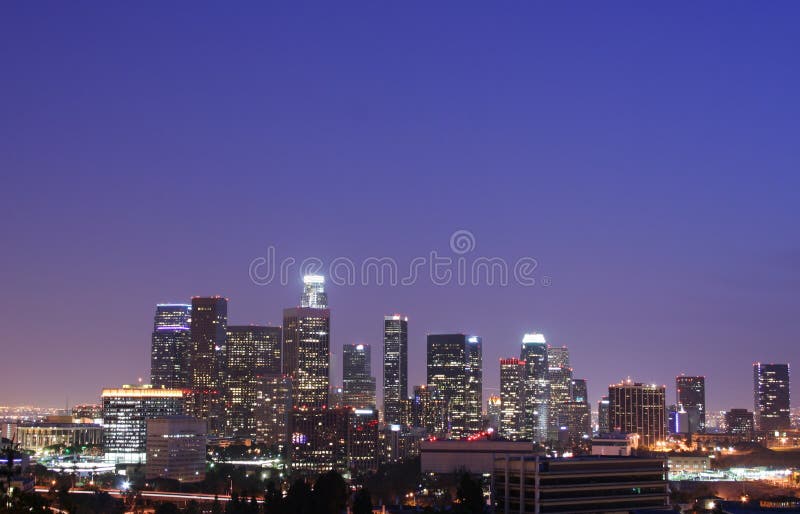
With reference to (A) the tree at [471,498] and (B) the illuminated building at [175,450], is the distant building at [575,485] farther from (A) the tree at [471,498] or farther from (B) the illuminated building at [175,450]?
(B) the illuminated building at [175,450]

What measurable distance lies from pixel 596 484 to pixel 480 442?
65500 mm

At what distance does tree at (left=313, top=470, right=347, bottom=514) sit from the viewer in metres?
88.6

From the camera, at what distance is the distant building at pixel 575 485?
89.9 meters

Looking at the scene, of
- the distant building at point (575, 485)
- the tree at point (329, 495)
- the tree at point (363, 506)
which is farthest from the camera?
the distant building at point (575, 485)

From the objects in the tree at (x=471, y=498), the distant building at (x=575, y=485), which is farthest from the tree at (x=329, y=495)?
the distant building at (x=575, y=485)

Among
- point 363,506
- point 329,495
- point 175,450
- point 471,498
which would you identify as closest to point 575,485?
point 471,498

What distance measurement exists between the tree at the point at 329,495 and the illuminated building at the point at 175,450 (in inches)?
3804

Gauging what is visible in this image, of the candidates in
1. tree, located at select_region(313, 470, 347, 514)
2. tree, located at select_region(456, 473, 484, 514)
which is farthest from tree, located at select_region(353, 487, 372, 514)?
tree, located at select_region(313, 470, 347, 514)

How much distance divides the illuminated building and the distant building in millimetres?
106319

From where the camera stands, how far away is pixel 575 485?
9106 cm

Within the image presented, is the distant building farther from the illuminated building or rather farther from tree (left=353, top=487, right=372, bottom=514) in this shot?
the illuminated building

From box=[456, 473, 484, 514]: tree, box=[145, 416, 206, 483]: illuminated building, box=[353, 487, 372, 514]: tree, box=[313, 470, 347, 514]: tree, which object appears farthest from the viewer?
box=[145, 416, 206, 483]: illuminated building

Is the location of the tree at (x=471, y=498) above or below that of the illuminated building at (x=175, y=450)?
above

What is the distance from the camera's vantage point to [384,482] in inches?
6004
